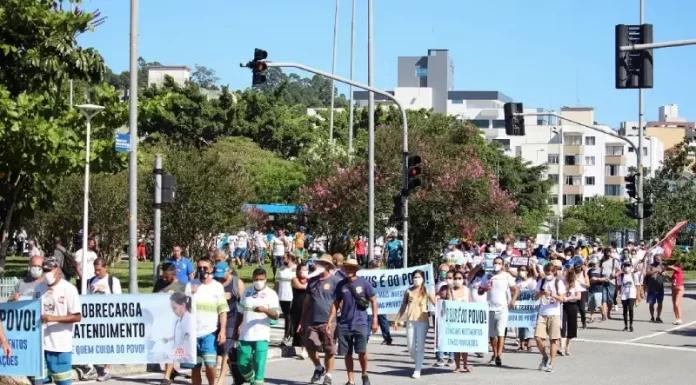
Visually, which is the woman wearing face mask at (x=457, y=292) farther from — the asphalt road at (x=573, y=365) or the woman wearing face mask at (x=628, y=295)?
the woman wearing face mask at (x=628, y=295)

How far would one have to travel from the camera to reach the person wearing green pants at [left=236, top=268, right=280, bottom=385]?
15539 mm

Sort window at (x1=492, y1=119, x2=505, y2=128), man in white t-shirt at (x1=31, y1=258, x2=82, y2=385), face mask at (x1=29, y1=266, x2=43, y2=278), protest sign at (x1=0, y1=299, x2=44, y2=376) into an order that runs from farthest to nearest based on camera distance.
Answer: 1. window at (x1=492, y1=119, x2=505, y2=128)
2. face mask at (x1=29, y1=266, x2=43, y2=278)
3. protest sign at (x1=0, y1=299, x2=44, y2=376)
4. man in white t-shirt at (x1=31, y1=258, x2=82, y2=385)

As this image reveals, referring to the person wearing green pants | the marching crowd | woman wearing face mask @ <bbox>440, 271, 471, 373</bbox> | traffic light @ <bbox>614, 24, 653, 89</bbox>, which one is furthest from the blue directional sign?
traffic light @ <bbox>614, 24, 653, 89</bbox>

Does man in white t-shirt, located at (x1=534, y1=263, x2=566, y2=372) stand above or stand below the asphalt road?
above

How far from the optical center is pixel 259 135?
267ft

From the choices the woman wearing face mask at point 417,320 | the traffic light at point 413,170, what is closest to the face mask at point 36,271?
the woman wearing face mask at point 417,320

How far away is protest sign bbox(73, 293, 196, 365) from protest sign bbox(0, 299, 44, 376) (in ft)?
6.97

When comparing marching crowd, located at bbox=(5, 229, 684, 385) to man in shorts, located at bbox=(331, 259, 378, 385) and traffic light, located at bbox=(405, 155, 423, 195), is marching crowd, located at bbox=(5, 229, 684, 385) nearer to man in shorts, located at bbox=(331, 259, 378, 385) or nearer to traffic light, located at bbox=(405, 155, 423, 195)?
man in shorts, located at bbox=(331, 259, 378, 385)

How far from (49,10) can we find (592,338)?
12853 mm

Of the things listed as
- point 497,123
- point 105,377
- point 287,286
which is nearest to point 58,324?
point 105,377

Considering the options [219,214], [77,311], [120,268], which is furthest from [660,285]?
[120,268]

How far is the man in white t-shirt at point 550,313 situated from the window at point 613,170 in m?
117

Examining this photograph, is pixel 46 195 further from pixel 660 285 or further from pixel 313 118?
pixel 313 118

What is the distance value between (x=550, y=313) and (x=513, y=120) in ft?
56.8
